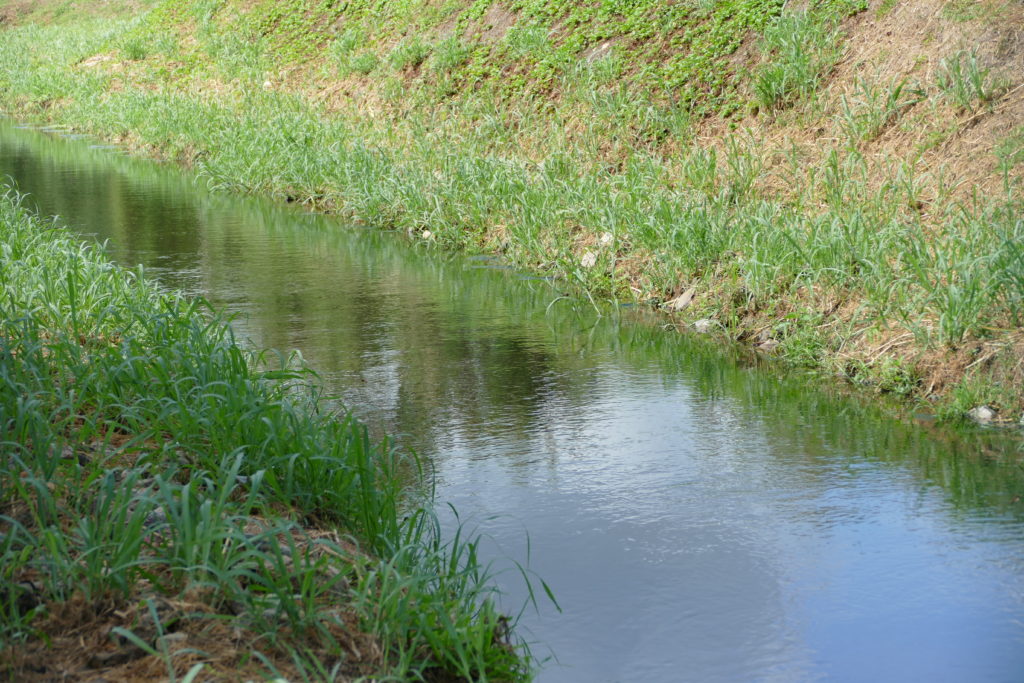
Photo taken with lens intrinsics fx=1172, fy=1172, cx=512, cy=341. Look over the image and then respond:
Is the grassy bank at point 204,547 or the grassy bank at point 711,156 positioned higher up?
the grassy bank at point 711,156

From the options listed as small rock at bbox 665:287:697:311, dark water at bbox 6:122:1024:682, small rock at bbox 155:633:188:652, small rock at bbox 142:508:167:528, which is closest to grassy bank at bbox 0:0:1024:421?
small rock at bbox 665:287:697:311


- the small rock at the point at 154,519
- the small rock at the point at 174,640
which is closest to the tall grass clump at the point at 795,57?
the small rock at the point at 154,519

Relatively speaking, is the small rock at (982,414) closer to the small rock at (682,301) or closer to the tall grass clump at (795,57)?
the small rock at (682,301)

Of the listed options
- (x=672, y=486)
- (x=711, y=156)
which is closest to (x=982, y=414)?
(x=672, y=486)

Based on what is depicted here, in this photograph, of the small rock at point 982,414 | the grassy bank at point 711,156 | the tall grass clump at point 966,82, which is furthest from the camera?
the tall grass clump at point 966,82

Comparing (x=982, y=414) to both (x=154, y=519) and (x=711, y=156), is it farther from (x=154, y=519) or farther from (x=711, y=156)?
(x=154, y=519)

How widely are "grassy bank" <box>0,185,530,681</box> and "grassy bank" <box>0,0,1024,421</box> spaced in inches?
133

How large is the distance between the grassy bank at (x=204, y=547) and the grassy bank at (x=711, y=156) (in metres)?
3.39

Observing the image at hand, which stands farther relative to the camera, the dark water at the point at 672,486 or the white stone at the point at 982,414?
the white stone at the point at 982,414

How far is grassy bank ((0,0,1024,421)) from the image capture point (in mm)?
7008

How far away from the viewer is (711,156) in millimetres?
9633

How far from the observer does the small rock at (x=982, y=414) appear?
242 inches

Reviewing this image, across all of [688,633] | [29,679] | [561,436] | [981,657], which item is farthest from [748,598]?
[29,679]

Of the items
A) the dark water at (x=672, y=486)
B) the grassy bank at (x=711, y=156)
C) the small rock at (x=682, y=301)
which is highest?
the grassy bank at (x=711, y=156)
